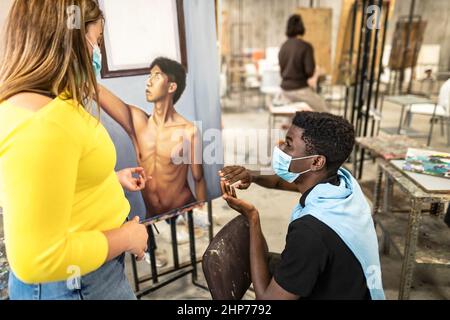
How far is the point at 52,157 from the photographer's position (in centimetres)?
70

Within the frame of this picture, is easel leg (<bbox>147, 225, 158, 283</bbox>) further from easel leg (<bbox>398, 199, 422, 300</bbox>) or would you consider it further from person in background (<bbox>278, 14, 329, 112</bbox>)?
person in background (<bbox>278, 14, 329, 112</bbox>)

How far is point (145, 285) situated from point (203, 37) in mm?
1467

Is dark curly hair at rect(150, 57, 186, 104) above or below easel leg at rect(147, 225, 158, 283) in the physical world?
above

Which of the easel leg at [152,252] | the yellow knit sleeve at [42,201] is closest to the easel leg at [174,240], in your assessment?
the easel leg at [152,252]

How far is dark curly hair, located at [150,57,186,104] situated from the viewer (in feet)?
4.92

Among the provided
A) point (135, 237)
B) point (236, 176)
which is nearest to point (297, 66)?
point (236, 176)

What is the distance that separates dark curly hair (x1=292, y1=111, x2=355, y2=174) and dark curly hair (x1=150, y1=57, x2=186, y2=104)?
2.00 ft

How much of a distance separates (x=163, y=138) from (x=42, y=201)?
2.96 feet

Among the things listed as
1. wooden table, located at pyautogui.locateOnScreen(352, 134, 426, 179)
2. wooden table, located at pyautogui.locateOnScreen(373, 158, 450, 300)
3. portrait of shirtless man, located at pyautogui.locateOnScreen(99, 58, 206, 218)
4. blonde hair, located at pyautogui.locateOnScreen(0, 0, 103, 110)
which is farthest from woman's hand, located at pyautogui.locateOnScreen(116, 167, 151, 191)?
wooden table, located at pyautogui.locateOnScreen(352, 134, 426, 179)

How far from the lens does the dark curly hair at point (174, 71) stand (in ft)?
4.92

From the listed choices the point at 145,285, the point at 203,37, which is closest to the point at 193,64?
the point at 203,37

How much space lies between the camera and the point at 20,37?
76 centimetres

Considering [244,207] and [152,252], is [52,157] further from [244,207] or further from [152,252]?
[152,252]

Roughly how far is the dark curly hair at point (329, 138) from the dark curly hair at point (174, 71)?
2.00 feet
